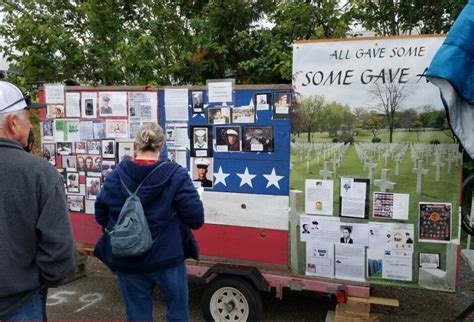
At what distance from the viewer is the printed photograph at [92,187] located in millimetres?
4559

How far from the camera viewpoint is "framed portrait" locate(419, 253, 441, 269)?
11.3ft

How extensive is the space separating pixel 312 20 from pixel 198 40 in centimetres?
207

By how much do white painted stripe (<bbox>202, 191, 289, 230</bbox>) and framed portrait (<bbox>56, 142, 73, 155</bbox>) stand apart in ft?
5.33

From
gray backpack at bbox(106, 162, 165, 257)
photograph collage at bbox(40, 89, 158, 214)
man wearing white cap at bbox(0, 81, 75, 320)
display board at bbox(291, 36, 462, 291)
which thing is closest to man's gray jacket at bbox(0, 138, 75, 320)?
man wearing white cap at bbox(0, 81, 75, 320)

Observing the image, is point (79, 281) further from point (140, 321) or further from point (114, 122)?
point (140, 321)

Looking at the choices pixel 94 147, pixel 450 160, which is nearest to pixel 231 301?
pixel 94 147

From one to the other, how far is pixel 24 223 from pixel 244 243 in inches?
94.2

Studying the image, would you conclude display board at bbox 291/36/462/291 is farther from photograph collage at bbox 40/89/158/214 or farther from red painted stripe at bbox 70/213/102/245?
red painted stripe at bbox 70/213/102/245

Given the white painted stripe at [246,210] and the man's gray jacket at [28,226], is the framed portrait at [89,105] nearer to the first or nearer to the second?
the white painted stripe at [246,210]

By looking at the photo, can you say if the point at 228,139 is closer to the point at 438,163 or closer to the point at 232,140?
the point at 232,140

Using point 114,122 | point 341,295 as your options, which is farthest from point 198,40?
point 341,295

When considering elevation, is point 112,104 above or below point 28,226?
above

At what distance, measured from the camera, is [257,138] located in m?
3.84

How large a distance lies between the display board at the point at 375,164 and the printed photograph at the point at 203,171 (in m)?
0.81
